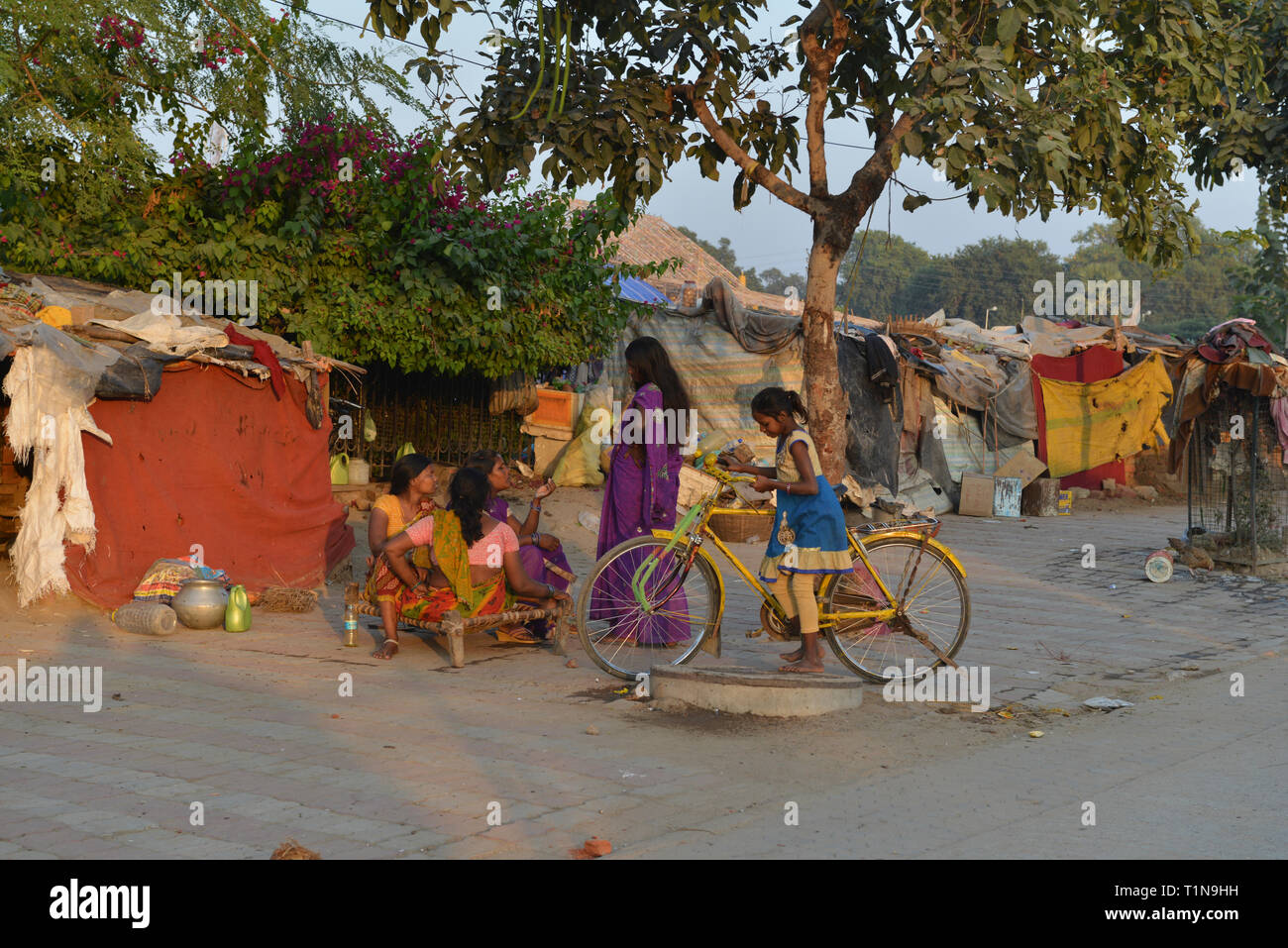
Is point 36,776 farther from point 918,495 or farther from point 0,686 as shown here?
point 918,495

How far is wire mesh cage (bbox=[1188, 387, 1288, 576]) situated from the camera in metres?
12.3

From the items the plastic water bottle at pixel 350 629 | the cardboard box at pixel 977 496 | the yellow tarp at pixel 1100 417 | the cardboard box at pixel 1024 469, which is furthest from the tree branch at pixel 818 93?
the yellow tarp at pixel 1100 417

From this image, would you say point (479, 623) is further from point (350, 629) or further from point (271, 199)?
point (271, 199)

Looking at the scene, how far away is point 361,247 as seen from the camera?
13.1 meters

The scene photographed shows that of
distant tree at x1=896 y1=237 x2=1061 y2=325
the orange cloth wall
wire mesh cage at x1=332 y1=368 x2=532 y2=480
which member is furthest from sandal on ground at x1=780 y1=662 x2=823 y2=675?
distant tree at x1=896 y1=237 x2=1061 y2=325

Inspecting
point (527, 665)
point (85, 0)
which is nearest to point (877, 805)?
point (527, 665)

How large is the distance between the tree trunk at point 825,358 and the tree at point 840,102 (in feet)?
0.05

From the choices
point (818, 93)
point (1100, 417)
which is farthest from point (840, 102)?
point (1100, 417)

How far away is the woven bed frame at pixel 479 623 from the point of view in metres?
7.44

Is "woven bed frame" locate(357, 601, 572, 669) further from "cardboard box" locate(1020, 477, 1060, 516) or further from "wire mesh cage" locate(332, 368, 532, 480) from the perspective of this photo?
"cardboard box" locate(1020, 477, 1060, 516)

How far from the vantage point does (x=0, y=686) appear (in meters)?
6.59

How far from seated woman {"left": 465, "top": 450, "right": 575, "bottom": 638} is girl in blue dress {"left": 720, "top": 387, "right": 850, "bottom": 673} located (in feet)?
5.67

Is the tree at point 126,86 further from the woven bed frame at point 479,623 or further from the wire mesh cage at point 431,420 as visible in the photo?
the woven bed frame at point 479,623

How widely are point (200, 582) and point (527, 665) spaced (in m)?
2.75
